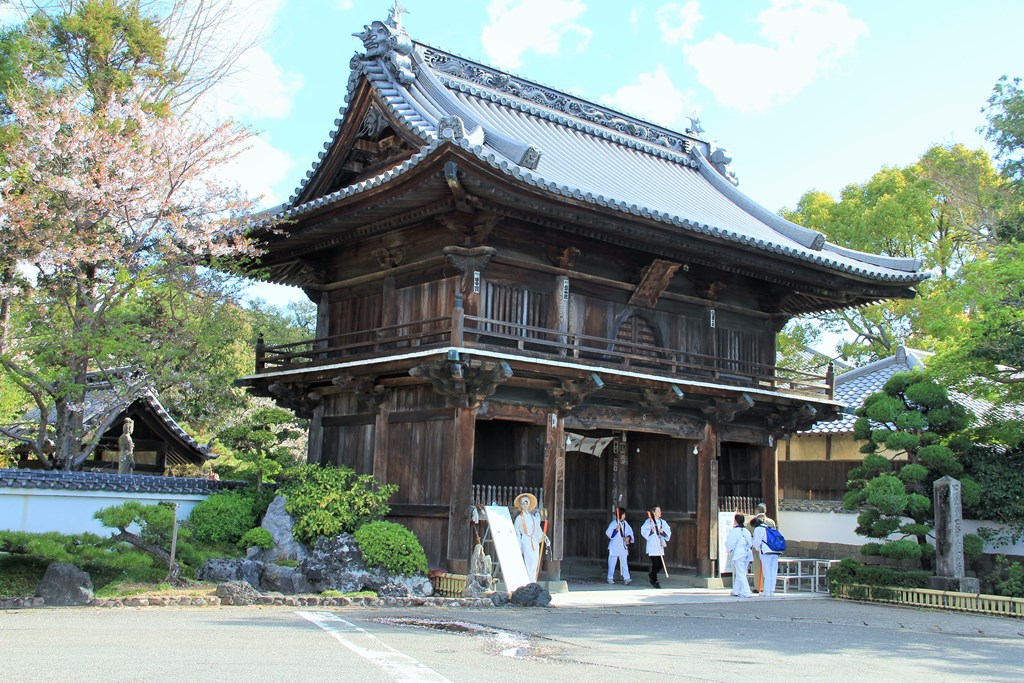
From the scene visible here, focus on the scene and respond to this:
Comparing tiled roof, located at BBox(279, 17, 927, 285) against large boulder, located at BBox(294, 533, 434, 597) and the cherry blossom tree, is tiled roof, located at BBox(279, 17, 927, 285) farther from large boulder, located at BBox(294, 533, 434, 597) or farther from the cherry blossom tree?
large boulder, located at BBox(294, 533, 434, 597)

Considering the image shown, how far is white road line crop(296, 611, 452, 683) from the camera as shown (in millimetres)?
7734

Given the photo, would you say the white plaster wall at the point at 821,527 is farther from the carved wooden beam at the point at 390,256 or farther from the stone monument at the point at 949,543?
the carved wooden beam at the point at 390,256

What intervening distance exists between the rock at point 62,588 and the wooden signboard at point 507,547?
6.00 metres

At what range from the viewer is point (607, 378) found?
17406 mm

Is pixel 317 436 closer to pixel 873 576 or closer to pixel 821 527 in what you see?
pixel 873 576

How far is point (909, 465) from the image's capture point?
1839 cm

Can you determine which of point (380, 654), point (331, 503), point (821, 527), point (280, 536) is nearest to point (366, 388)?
point (331, 503)

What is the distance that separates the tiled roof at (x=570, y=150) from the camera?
16016mm

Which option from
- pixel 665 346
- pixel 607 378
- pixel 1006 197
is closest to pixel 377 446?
pixel 607 378

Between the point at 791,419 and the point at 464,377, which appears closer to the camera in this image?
the point at 464,377

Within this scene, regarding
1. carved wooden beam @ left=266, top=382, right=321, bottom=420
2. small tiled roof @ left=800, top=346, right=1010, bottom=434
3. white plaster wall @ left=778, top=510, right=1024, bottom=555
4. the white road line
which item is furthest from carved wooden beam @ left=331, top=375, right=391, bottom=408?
small tiled roof @ left=800, top=346, right=1010, bottom=434

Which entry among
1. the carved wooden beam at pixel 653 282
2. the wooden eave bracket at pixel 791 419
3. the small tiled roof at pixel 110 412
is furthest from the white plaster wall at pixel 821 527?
the small tiled roof at pixel 110 412

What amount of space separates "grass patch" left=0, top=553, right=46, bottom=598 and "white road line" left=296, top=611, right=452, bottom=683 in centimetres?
388

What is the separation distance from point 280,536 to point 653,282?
28.0 feet
